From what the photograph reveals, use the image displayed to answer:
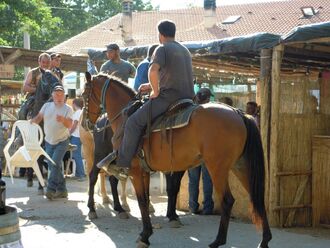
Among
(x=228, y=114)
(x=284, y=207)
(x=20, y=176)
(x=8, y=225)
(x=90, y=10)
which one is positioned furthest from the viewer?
(x=90, y=10)

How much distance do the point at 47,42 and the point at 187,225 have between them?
137 ft

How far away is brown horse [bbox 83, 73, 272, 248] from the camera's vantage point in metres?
6.23

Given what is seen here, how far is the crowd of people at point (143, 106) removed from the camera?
21.8 ft

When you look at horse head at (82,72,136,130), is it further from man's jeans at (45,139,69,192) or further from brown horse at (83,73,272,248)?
man's jeans at (45,139,69,192)

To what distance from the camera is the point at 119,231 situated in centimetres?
764

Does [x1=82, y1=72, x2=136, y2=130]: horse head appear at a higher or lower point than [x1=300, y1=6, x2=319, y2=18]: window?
lower

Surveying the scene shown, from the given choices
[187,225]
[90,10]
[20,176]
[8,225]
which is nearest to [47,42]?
[90,10]

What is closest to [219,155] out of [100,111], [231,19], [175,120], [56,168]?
[175,120]

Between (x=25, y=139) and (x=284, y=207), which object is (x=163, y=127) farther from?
Result: (x=25, y=139)

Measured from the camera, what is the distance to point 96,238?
724 centimetres

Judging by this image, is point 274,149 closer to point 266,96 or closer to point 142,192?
point 266,96

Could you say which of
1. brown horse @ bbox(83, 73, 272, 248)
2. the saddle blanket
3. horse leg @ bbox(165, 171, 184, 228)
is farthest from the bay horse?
the saddle blanket

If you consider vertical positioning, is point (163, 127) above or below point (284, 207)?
above

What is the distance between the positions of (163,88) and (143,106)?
1.11 feet
